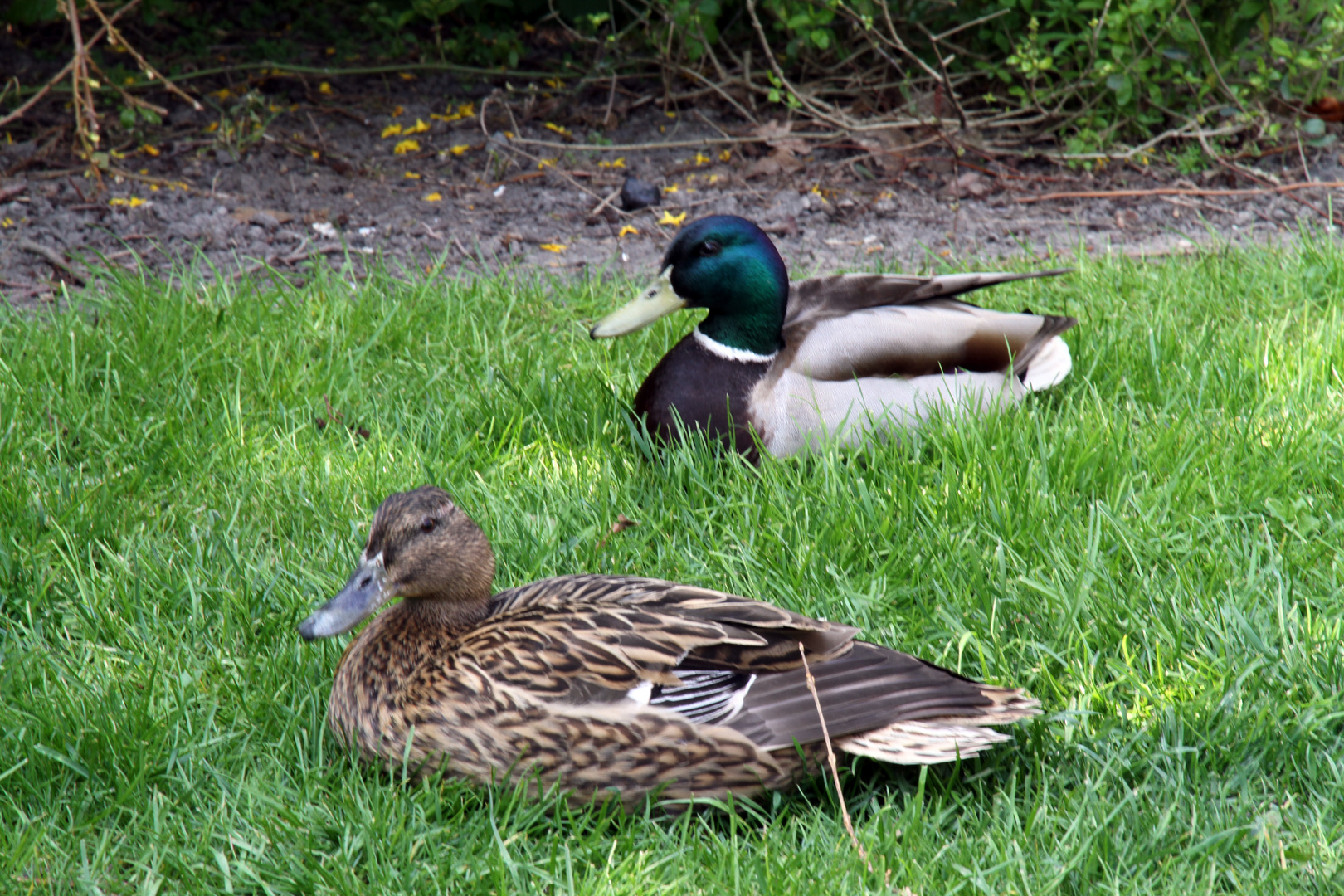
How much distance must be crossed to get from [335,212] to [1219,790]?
4771mm

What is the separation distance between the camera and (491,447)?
3.85m

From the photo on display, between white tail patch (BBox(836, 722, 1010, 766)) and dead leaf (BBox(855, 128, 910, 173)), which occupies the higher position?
dead leaf (BBox(855, 128, 910, 173))

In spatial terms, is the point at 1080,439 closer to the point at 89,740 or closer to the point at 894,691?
the point at 894,691

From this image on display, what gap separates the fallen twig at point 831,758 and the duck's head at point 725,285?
5.33ft

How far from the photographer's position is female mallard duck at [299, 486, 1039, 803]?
2.38 meters

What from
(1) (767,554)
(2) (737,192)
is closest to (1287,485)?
(1) (767,554)

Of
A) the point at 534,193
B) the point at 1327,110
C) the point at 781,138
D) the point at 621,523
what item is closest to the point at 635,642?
the point at 621,523

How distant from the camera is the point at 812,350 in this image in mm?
3900

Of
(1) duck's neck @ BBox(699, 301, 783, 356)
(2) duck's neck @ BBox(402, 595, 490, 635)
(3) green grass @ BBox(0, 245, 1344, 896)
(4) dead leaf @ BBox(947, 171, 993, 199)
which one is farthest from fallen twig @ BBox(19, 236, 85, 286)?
(4) dead leaf @ BBox(947, 171, 993, 199)

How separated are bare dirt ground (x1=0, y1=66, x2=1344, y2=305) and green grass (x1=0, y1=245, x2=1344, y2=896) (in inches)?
31.0

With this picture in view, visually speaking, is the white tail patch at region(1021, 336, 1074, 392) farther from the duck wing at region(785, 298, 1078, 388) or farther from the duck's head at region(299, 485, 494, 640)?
the duck's head at region(299, 485, 494, 640)

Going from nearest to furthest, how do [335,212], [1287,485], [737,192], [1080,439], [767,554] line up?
[767,554]
[1287,485]
[1080,439]
[335,212]
[737,192]

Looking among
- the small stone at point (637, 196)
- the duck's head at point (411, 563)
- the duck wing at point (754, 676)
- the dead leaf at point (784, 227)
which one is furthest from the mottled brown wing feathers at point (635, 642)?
the small stone at point (637, 196)

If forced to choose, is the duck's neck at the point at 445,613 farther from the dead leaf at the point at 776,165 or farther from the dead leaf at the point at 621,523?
the dead leaf at the point at 776,165
